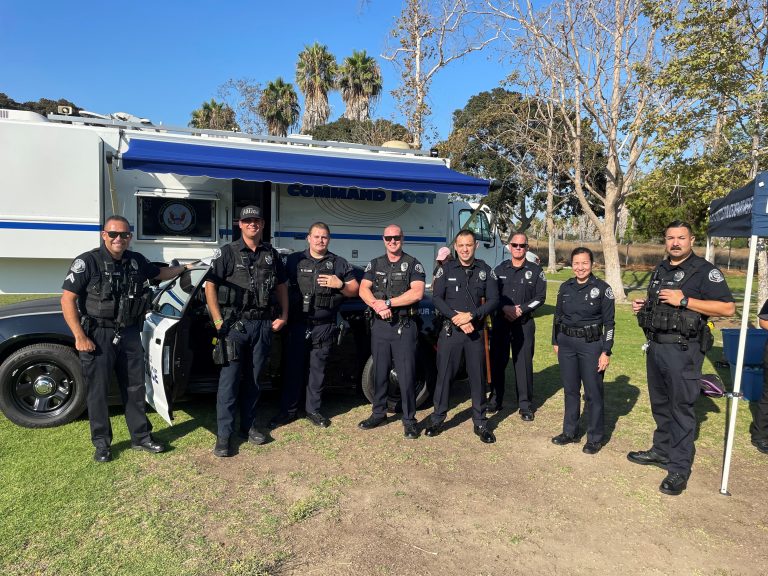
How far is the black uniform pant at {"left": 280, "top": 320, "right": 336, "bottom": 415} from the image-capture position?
452 centimetres

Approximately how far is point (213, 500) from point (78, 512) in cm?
75

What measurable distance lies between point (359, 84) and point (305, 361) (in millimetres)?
26359

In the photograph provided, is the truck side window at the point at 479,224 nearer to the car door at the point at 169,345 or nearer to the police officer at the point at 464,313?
Result: the police officer at the point at 464,313

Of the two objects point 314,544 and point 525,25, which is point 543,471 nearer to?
point 314,544

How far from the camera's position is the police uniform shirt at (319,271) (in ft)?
14.7

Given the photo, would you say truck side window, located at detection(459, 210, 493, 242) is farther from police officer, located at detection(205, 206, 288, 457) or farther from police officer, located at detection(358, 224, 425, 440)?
police officer, located at detection(205, 206, 288, 457)

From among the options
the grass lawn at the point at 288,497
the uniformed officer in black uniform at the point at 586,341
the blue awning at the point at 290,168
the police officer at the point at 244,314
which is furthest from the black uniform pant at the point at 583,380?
the blue awning at the point at 290,168

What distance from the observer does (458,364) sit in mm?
4465

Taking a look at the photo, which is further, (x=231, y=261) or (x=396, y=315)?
(x=396, y=315)

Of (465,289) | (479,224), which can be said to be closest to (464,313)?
(465,289)

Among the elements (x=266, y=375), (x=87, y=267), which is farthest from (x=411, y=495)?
(x=87, y=267)

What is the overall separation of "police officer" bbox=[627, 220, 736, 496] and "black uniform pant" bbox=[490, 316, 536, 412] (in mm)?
1448

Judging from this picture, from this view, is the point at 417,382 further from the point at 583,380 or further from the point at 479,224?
the point at 479,224

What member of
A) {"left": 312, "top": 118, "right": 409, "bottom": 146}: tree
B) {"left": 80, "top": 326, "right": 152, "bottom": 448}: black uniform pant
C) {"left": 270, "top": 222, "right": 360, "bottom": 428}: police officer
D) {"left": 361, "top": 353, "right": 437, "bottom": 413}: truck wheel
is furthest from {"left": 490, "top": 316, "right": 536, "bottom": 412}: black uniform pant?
{"left": 312, "top": 118, "right": 409, "bottom": 146}: tree
